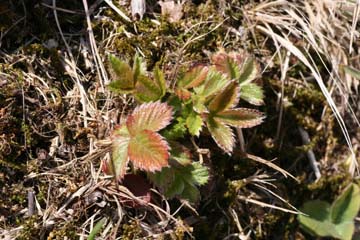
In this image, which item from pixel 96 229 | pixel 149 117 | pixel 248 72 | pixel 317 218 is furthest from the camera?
pixel 317 218

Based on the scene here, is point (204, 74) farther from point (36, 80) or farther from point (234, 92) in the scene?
point (36, 80)

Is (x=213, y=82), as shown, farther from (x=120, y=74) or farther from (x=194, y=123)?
(x=120, y=74)

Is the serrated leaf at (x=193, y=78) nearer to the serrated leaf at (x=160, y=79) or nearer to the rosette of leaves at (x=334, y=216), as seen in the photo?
the serrated leaf at (x=160, y=79)

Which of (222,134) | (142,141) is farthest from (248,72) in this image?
(142,141)

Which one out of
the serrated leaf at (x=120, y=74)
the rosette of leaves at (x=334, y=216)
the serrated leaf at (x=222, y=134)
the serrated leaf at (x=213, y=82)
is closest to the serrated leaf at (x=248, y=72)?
the serrated leaf at (x=213, y=82)

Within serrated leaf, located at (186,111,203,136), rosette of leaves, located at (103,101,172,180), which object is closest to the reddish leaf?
rosette of leaves, located at (103,101,172,180)

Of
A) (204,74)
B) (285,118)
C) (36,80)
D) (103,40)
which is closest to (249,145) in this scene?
(285,118)

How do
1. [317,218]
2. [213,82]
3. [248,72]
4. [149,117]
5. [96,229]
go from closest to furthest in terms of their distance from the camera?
[96,229], [149,117], [213,82], [248,72], [317,218]
